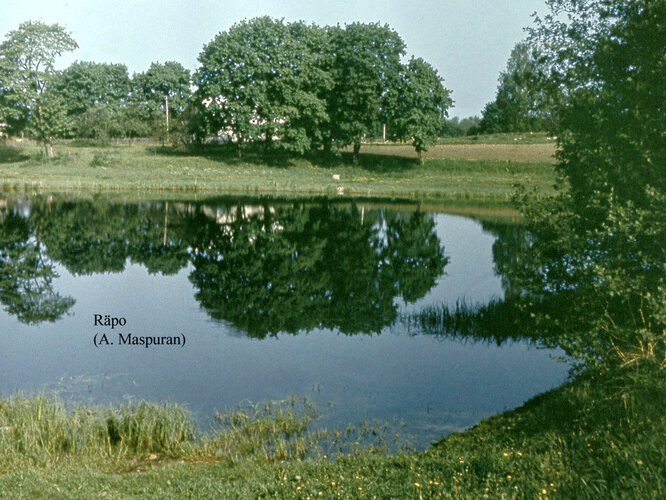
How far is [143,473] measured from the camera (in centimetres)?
1078

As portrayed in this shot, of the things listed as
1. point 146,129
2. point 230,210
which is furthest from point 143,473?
point 146,129

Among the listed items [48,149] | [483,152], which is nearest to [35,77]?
[48,149]

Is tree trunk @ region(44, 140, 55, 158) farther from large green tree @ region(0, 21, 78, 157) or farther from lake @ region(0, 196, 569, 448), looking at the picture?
lake @ region(0, 196, 569, 448)

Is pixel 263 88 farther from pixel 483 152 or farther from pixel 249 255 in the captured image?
pixel 249 255

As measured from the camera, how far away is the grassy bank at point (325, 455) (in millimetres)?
9000

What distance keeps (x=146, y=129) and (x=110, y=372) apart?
8979 centimetres

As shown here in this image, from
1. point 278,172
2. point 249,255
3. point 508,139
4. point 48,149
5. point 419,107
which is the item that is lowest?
point 249,255

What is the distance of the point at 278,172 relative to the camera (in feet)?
258

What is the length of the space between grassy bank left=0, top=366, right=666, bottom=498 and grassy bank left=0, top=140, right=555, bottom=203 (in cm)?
5283

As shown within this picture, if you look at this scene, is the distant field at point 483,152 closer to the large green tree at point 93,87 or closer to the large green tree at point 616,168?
the large green tree at point 93,87

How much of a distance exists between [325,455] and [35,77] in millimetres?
86101

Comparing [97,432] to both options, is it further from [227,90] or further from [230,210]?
[227,90]

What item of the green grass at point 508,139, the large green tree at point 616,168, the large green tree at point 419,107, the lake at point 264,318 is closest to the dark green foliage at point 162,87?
the green grass at point 508,139

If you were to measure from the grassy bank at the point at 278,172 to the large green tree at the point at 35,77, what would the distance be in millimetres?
3785
